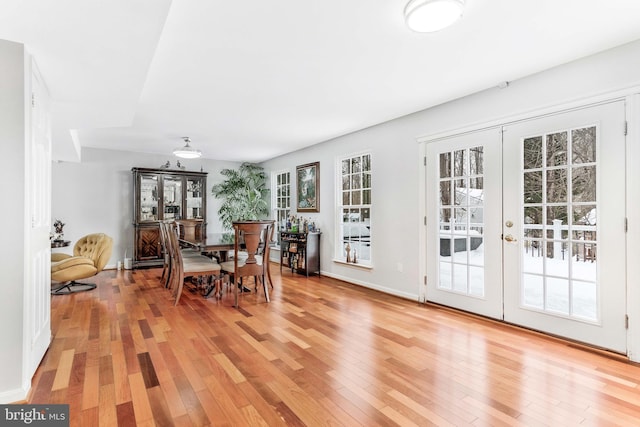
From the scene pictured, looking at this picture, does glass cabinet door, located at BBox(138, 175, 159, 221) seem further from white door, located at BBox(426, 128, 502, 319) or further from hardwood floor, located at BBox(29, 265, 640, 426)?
white door, located at BBox(426, 128, 502, 319)

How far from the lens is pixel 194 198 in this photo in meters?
7.02

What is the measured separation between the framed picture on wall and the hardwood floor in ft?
9.08

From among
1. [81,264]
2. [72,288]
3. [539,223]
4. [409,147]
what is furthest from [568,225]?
[72,288]

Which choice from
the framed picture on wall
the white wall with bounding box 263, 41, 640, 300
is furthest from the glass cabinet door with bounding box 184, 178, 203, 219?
the white wall with bounding box 263, 41, 640, 300

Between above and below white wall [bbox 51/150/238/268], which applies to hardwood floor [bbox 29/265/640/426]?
below

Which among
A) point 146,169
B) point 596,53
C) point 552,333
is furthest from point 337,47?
point 146,169

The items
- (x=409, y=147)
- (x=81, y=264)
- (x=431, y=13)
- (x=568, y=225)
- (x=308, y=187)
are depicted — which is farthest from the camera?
(x=308, y=187)

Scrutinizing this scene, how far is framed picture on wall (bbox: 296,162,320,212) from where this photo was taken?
19.9 ft

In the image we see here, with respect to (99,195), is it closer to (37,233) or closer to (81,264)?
(81,264)

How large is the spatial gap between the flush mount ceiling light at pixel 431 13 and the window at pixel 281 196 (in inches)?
201

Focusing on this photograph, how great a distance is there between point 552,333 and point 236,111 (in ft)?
13.5

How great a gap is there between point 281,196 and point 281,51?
484cm

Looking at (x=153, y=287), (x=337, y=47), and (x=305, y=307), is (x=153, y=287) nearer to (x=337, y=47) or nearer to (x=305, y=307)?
(x=305, y=307)

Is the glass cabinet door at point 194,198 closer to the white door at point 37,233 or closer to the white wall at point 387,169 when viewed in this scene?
the white wall at point 387,169
